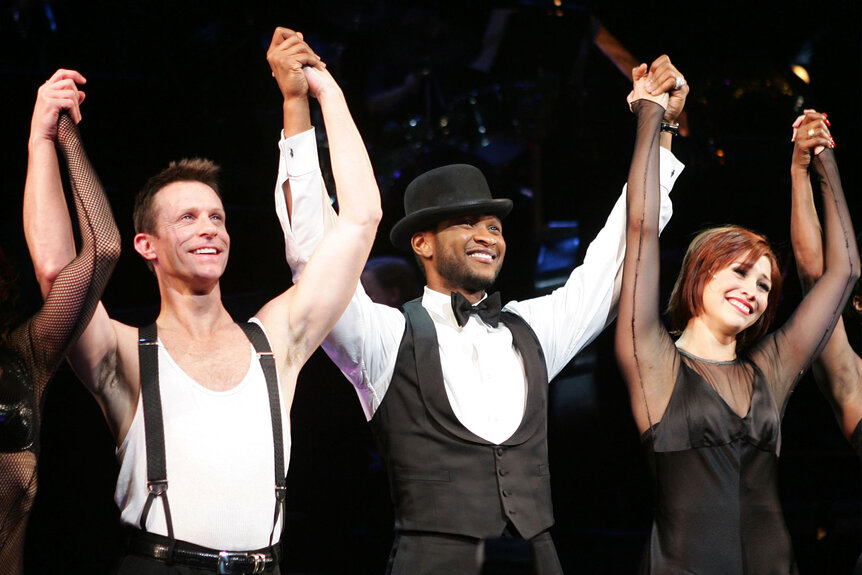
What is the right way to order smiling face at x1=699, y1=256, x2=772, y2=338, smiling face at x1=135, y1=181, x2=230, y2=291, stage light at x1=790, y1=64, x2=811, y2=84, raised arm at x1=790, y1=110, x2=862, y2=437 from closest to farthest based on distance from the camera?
smiling face at x1=135, y1=181, x2=230, y2=291 → smiling face at x1=699, y1=256, x2=772, y2=338 → raised arm at x1=790, y1=110, x2=862, y2=437 → stage light at x1=790, y1=64, x2=811, y2=84

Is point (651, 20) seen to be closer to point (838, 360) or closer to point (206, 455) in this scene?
point (838, 360)

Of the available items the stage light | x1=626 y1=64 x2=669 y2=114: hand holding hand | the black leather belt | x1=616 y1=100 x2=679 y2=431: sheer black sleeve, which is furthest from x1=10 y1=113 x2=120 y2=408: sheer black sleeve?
the stage light

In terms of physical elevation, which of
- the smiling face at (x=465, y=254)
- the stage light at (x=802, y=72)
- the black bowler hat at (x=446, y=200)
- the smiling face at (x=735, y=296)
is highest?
the stage light at (x=802, y=72)

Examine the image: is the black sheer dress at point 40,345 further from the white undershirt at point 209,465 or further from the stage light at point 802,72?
the stage light at point 802,72

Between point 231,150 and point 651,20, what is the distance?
200 cm

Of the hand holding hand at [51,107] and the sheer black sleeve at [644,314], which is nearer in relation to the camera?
the hand holding hand at [51,107]

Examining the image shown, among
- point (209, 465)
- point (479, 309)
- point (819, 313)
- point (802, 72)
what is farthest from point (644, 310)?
point (802, 72)

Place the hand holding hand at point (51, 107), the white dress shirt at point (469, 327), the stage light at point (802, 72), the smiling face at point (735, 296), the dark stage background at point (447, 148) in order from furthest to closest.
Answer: the stage light at point (802, 72) → the dark stage background at point (447, 148) → the smiling face at point (735, 296) → the white dress shirt at point (469, 327) → the hand holding hand at point (51, 107)

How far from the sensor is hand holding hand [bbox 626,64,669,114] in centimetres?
299

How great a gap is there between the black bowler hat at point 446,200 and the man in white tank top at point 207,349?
400mm

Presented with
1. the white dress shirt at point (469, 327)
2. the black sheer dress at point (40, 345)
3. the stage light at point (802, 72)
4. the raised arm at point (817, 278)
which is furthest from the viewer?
the stage light at point (802, 72)

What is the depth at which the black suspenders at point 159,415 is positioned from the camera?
229 centimetres

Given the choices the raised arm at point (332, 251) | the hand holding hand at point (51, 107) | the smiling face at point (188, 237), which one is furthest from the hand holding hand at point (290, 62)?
the hand holding hand at point (51, 107)

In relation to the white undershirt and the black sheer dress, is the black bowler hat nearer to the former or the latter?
the white undershirt
